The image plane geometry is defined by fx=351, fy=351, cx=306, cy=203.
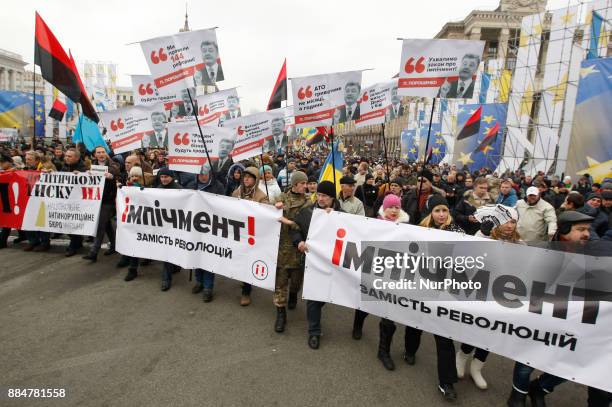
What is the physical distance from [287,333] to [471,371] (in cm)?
200

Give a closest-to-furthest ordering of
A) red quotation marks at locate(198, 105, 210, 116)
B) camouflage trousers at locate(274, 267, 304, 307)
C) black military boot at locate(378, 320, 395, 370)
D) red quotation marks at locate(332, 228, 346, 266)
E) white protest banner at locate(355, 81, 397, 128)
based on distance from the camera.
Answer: black military boot at locate(378, 320, 395, 370) < red quotation marks at locate(332, 228, 346, 266) < camouflage trousers at locate(274, 267, 304, 307) < white protest banner at locate(355, 81, 397, 128) < red quotation marks at locate(198, 105, 210, 116)

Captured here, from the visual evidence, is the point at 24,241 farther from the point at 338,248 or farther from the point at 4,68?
the point at 4,68

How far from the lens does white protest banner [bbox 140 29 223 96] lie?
5.14 metres

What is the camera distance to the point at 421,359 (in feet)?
12.5

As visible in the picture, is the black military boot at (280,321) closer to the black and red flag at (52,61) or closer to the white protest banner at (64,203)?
the white protest banner at (64,203)

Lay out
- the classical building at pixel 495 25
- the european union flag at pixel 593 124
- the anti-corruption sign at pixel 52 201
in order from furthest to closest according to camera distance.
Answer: the classical building at pixel 495 25 < the european union flag at pixel 593 124 < the anti-corruption sign at pixel 52 201

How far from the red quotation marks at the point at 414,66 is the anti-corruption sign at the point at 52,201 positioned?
18.0ft

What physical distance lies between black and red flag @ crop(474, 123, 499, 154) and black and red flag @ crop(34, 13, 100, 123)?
832 inches

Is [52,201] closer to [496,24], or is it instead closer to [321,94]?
[321,94]

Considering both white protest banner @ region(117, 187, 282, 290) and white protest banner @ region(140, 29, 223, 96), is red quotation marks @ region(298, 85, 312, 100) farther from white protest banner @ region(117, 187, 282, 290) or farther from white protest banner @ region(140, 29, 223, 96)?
white protest banner @ region(117, 187, 282, 290)

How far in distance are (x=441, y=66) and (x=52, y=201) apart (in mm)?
7066

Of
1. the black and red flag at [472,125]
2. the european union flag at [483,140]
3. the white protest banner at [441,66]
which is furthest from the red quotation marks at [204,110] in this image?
the european union flag at [483,140]

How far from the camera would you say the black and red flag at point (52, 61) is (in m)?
6.85

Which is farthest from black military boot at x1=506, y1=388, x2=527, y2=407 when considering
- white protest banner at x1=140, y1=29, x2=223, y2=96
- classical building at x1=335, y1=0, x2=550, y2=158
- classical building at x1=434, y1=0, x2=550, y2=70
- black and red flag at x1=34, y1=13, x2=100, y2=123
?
classical building at x1=434, y1=0, x2=550, y2=70
